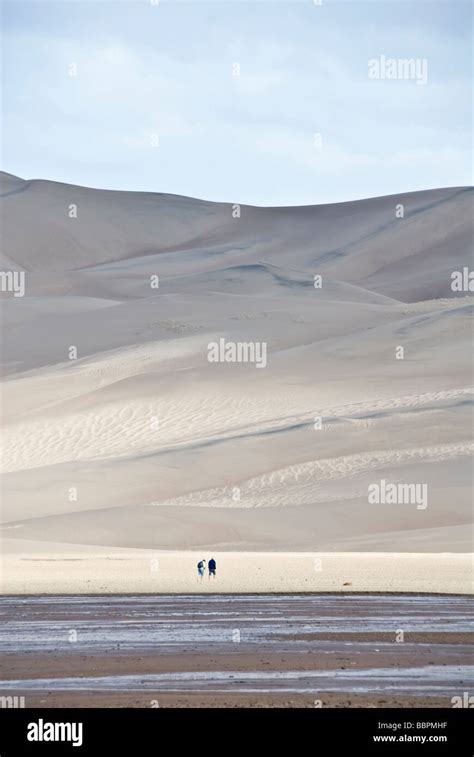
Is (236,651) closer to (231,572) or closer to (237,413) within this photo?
(231,572)

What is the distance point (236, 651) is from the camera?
50.3ft

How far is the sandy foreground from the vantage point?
21781mm

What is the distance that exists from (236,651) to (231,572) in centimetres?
871

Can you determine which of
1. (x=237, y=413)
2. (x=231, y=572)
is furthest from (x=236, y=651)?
(x=237, y=413)

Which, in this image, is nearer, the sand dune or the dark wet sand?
the dark wet sand

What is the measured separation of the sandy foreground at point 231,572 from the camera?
21781 millimetres

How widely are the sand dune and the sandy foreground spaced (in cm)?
174

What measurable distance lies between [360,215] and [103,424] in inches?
3121
